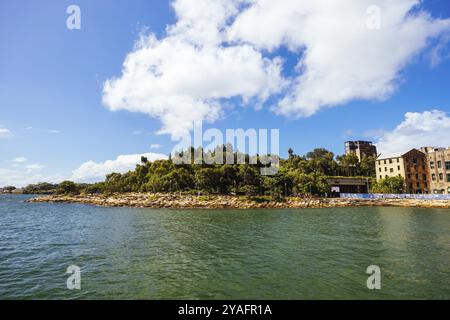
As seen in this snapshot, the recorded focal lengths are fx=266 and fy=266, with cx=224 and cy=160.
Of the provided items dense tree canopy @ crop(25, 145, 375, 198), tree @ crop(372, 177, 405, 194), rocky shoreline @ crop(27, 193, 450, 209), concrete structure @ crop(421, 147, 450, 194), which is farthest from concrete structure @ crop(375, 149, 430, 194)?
dense tree canopy @ crop(25, 145, 375, 198)

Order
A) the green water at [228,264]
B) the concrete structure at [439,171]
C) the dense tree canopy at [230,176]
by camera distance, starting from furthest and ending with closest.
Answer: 1. the dense tree canopy at [230,176]
2. the concrete structure at [439,171]
3. the green water at [228,264]

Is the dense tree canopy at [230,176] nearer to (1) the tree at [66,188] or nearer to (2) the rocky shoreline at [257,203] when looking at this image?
(2) the rocky shoreline at [257,203]

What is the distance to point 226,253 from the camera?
25.2 metres

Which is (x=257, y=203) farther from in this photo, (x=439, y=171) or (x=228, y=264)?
(x=228, y=264)

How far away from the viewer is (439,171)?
92.3 meters

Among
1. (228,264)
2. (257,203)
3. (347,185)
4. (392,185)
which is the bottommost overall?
(228,264)

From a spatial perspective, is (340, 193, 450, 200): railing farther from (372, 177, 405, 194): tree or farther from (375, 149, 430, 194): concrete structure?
(375, 149, 430, 194): concrete structure

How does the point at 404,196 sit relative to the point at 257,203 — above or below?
above

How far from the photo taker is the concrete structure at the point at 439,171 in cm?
8962

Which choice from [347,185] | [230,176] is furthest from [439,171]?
[230,176]

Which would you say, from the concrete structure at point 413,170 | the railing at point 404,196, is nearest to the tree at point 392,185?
the concrete structure at point 413,170

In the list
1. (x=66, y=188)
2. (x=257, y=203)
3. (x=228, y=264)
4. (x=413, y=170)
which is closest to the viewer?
(x=228, y=264)
